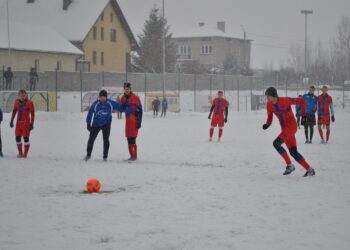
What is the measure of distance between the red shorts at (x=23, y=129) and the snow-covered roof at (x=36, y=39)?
125 ft

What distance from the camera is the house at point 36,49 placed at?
53.8 m

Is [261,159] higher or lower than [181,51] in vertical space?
lower

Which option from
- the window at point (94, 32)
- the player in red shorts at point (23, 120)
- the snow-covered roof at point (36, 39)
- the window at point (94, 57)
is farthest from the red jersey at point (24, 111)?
the window at point (94, 57)

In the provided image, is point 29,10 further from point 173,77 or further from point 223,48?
point 223,48

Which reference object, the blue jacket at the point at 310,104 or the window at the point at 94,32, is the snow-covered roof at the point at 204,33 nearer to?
the window at the point at 94,32

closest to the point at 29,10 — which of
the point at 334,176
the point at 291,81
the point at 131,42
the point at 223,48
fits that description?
the point at 131,42

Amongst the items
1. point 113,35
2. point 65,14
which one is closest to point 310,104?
point 65,14

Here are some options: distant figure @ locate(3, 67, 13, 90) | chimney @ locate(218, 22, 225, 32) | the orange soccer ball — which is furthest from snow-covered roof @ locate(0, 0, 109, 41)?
the orange soccer ball


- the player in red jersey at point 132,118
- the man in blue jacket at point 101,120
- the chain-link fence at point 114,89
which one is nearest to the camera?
the man in blue jacket at point 101,120

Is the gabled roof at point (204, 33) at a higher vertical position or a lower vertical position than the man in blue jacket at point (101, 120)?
higher

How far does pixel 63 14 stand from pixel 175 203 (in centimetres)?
5936

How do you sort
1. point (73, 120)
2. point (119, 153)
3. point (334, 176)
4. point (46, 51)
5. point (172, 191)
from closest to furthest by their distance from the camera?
point (172, 191) → point (334, 176) → point (119, 153) → point (73, 120) → point (46, 51)

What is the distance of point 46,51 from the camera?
56938 mm

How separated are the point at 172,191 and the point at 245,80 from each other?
199 ft
